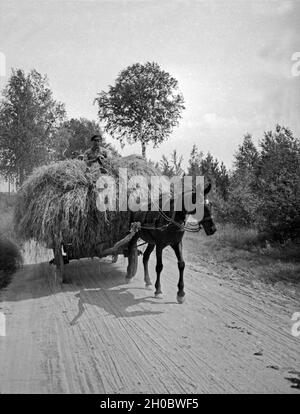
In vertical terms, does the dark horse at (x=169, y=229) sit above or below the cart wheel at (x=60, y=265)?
above

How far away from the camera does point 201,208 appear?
5.92 m

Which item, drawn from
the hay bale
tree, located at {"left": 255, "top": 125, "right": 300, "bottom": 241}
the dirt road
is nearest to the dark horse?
the dirt road

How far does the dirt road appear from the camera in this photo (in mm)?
3510

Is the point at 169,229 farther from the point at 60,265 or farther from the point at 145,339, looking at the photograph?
the point at 60,265

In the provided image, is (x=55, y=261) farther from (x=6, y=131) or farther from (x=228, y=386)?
(x=6, y=131)

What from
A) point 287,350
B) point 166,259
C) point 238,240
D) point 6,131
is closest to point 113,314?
point 287,350

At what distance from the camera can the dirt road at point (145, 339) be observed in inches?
138

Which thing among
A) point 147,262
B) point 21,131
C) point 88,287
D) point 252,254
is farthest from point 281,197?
point 21,131

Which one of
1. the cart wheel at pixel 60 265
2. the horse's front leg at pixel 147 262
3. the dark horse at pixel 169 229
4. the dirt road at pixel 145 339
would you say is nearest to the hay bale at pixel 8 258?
the dirt road at pixel 145 339

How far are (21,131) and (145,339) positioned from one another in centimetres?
2075

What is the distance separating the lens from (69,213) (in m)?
6.80

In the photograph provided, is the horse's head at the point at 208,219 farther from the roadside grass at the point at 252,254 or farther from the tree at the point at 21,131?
the tree at the point at 21,131

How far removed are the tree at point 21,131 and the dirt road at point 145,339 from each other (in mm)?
16680
